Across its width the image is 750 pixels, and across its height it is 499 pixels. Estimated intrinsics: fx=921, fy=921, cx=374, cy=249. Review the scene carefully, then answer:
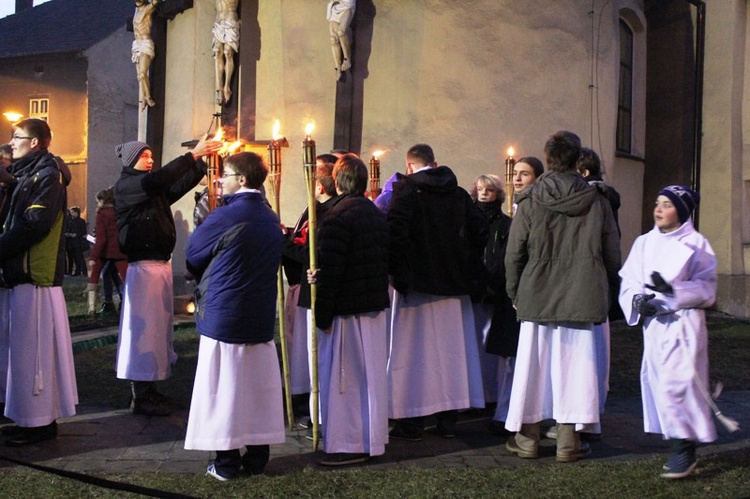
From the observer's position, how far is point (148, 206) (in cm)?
736

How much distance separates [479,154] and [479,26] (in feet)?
6.56

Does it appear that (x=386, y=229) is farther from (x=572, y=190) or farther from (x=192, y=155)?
(x=192, y=155)

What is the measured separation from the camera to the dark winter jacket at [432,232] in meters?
6.79

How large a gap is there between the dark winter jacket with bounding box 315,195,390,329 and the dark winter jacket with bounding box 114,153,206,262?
1655mm

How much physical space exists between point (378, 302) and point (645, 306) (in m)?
1.73

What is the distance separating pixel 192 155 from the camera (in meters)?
7.27

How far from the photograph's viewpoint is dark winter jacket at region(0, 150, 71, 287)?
21.0ft

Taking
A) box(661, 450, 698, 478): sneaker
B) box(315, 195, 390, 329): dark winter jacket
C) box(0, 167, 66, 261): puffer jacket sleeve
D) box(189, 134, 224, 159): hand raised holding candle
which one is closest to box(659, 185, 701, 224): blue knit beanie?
box(661, 450, 698, 478): sneaker

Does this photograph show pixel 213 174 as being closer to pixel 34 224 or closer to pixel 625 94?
pixel 34 224

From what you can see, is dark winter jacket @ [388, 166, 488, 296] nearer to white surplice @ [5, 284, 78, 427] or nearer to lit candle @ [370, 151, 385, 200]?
lit candle @ [370, 151, 385, 200]

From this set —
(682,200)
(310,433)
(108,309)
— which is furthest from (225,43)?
(682,200)

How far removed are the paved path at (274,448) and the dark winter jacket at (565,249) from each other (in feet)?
3.56

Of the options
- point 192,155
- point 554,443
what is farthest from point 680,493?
point 192,155

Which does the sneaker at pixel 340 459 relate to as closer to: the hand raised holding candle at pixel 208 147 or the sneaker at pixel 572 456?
the sneaker at pixel 572 456
